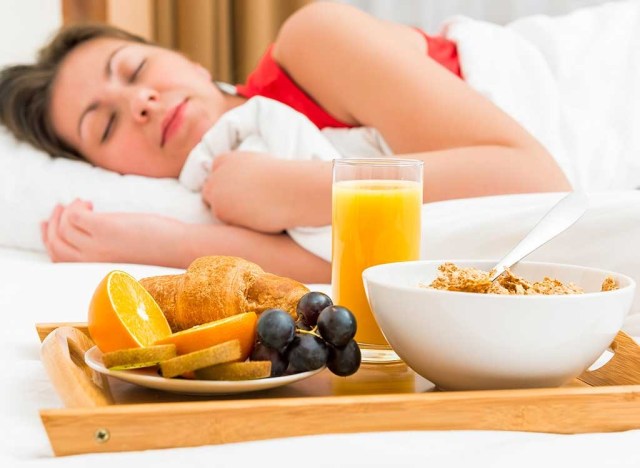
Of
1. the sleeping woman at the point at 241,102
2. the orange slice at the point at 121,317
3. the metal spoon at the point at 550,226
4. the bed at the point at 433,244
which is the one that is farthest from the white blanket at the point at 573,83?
the orange slice at the point at 121,317

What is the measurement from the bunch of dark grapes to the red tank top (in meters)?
1.21

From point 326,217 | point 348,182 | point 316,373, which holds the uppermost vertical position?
point 348,182

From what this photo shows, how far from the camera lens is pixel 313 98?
190 centimetres

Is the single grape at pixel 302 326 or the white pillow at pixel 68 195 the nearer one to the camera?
the single grape at pixel 302 326

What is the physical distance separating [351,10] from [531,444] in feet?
4.58

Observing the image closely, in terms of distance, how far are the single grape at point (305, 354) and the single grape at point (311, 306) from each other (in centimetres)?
5

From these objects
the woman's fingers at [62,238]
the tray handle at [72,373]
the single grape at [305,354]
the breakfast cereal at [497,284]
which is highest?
the breakfast cereal at [497,284]

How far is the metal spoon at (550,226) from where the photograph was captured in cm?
80

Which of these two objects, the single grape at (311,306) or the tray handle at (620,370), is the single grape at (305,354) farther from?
the tray handle at (620,370)

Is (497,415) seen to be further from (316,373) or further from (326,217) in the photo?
(326,217)

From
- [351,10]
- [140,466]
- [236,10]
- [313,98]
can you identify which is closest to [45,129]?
[313,98]

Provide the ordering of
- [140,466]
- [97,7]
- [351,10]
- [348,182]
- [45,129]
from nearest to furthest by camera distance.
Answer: [140,466], [348,182], [351,10], [45,129], [97,7]

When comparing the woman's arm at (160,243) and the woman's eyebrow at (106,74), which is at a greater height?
the woman's eyebrow at (106,74)

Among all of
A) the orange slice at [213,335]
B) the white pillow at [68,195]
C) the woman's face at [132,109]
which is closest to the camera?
the orange slice at [213,335]
